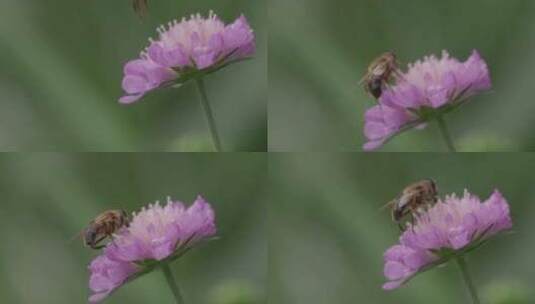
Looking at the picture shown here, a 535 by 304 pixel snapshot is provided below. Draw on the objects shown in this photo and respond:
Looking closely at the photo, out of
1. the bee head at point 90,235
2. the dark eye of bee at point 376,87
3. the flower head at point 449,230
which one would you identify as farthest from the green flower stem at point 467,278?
the bee head at point 90,235

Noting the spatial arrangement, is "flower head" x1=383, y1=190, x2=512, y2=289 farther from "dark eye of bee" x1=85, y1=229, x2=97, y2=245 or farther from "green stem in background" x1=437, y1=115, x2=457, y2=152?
"dark eye of bee" x1=85, y1=229, x2=97, y2=245

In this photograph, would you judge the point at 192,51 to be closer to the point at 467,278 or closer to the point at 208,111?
the point at 208,111

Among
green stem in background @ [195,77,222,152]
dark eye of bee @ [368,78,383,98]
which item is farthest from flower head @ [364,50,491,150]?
green stem in background @ [195,77,222,152]

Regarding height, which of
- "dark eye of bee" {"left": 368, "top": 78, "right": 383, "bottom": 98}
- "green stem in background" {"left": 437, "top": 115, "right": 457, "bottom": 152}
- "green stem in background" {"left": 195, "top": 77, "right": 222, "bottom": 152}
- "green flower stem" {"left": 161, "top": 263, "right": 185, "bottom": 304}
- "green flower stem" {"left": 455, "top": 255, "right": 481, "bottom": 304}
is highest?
"green stem in background" {"left": 195, "top": 77, "right": 222, "bottom": 152}

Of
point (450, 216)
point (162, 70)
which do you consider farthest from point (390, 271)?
point (162, 70)

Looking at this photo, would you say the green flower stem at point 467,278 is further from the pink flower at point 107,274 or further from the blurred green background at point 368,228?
the pink flower at point 107,274

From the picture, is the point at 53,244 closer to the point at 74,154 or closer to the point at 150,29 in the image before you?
the point at 74,154

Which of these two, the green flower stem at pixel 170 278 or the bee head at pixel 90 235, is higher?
the bee head at pixel 90 235
